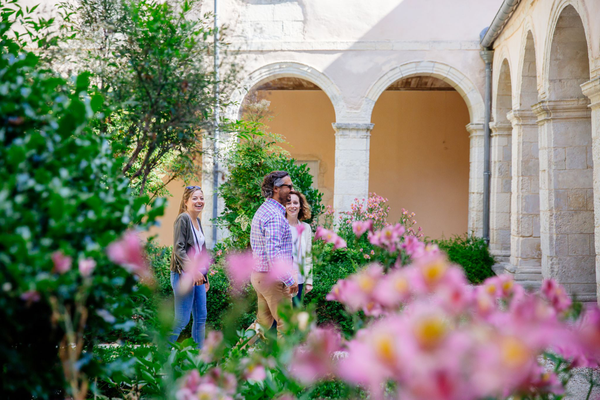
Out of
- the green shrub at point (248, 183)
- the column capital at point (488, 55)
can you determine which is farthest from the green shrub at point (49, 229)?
the column capital at point (488, 55)

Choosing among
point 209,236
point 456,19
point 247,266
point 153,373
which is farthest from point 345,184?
point 247,266

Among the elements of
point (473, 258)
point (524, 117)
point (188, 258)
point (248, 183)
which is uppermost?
point (524, 117)

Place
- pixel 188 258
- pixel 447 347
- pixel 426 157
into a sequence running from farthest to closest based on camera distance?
pixel 426 157 < pixel 188 258 < pixel 447 347

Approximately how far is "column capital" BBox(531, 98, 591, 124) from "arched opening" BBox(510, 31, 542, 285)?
1196 millimetres

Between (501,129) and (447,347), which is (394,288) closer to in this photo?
(447,347)

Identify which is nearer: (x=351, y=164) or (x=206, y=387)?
(x=206, y=387)

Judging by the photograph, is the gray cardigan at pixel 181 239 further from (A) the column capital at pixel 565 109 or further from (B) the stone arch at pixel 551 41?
(B) the stone arch at pixel 551 41

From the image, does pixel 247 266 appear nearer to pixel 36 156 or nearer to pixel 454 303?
pixel 36 156

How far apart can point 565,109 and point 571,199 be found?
→ 1.01 meters

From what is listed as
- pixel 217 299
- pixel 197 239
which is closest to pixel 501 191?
pixel 217 299

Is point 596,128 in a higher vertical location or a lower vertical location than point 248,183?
higher

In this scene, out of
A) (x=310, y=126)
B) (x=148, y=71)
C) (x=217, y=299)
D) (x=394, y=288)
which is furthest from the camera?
(x=310, y=126)

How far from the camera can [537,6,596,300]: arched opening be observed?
204 inches

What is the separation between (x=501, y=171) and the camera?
26.1 ft
